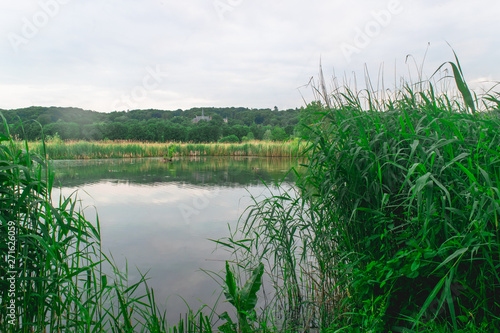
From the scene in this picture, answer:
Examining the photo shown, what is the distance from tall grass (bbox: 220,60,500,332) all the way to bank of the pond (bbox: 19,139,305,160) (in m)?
14.6

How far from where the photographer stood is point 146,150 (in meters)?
21.0

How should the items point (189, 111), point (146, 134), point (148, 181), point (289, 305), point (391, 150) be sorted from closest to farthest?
point (391, 150)
point (289, 305)
point (148, 181)
point (146, 134)
point (189, 111)

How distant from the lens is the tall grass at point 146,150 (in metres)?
18.1

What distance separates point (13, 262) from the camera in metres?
1.62

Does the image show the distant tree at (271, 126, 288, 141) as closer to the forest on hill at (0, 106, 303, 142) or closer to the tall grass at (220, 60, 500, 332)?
the forest on hill at (0, 106, 303, 142)

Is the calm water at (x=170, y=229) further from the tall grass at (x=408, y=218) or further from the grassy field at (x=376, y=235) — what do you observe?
the tall grass at (x=408, y=218)

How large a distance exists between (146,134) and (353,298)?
136 ft

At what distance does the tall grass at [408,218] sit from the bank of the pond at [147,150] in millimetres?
14575

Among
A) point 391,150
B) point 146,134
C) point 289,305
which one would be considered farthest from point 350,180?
point 146,134

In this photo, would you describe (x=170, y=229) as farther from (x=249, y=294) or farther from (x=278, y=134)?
(x=278, y=134)

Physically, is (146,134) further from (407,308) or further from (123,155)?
(407,308)

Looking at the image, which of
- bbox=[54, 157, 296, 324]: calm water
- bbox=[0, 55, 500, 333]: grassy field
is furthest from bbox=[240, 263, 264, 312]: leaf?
bbox=[54, 157, 296, 324]: calm water

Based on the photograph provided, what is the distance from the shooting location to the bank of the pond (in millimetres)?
18078


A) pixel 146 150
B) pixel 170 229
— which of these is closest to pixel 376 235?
pixel 170 229
